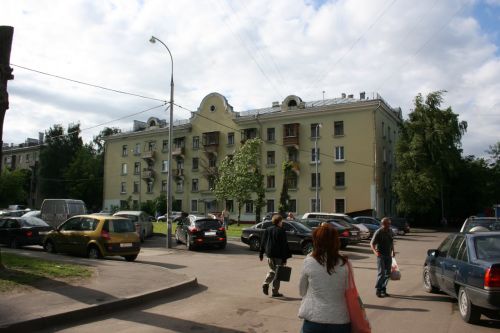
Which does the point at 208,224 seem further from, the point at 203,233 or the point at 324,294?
the point at 324,294

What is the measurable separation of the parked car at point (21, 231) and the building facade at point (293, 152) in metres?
26.2

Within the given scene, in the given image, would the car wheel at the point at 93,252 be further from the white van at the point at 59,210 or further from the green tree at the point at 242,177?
the green tree at the point at 242,177

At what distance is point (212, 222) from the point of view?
22.6 metres

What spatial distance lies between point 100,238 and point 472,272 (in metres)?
12.3

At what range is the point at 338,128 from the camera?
5259 centimetres

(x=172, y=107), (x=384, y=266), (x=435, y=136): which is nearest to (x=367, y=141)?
(x=435, y=136)

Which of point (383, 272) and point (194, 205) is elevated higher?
point (194, 205)

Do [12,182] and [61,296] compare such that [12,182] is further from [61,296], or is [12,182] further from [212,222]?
[61,296]

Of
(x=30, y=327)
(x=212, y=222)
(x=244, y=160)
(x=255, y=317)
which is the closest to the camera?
(x=30, y=327)

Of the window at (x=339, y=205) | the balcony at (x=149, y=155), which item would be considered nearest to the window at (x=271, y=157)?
the window at (x=339, y=205)

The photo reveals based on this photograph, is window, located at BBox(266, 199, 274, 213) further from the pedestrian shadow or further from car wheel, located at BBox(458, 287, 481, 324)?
car wheel, located at BBox(458, 287, 481, 324)

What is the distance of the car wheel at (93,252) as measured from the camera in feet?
54.3

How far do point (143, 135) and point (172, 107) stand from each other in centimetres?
4795

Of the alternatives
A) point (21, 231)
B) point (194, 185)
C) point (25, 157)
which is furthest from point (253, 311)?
point (25, 157)
